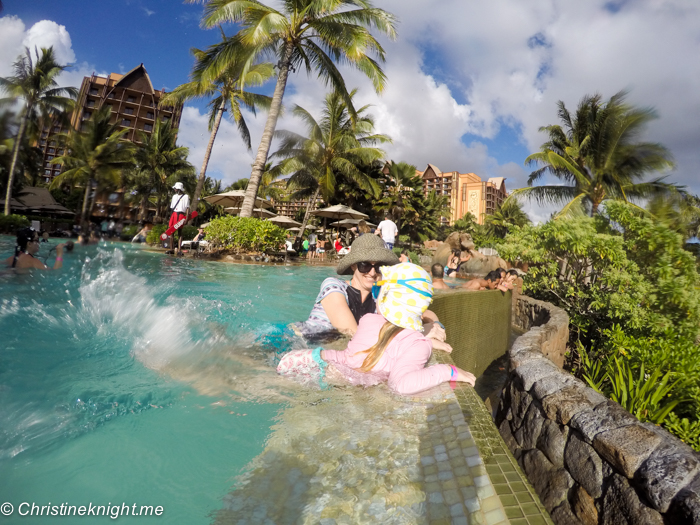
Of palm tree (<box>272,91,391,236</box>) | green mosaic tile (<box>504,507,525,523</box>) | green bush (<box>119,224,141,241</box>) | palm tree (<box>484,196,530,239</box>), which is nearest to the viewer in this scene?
green mosaic tile (<box>504,507,525,523</box>)

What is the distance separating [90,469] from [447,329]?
148 inches

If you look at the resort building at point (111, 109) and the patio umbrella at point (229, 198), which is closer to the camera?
the resort building at point (111, 109)

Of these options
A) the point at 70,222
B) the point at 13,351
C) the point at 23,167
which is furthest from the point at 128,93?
the point at 13,351

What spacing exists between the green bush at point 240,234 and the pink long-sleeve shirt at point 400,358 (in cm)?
1213

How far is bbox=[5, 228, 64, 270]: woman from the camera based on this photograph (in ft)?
14.7

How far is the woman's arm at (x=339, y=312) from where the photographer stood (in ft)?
9.89

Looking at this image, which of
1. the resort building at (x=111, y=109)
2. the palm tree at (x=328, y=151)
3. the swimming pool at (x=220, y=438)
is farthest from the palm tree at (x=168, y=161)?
the swimming pool at (x=220, y=438)

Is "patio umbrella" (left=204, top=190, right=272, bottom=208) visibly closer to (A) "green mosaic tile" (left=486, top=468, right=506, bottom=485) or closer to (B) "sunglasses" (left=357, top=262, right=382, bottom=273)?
(B) "sunglasses" (left=357, top=262, right=382, bottom=273)

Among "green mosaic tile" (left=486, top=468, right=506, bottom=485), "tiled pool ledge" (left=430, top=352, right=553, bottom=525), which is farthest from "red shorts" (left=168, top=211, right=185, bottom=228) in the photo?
"green mosaic tile" (left=486, top=468, right=506, bottom=485)

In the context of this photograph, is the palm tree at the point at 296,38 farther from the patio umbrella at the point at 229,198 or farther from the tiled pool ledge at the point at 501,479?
the tiled pool ledge at the point at 501,479

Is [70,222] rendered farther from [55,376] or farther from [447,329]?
[447,329]

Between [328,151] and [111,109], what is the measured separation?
21941 millimetres

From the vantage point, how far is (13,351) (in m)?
2.94

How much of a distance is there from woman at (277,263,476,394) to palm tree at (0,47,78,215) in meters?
2.54
